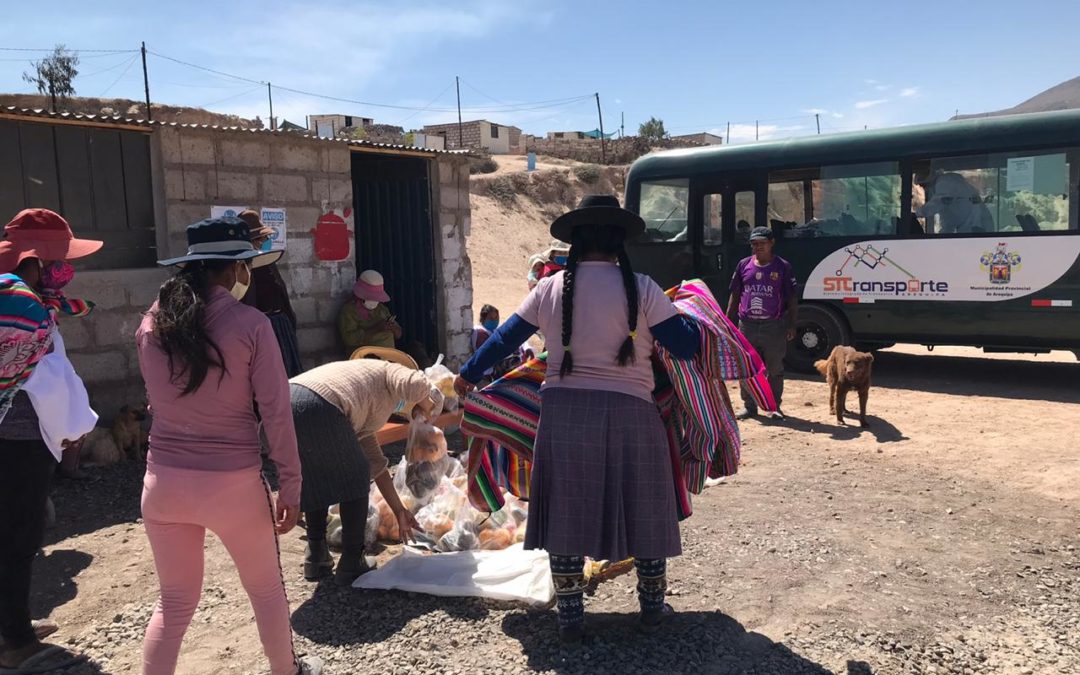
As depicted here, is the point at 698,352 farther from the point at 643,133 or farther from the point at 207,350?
the point at 643,133

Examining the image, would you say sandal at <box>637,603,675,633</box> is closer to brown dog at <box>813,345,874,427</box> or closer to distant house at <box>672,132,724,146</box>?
brown dog at <box>813,345,874,427</box>

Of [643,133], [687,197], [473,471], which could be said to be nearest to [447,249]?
[687,197]

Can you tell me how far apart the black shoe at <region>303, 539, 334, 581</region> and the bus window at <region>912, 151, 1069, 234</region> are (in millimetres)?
7778

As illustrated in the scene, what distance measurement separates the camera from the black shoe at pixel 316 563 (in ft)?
13.5

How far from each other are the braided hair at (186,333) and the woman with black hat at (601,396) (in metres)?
1.06

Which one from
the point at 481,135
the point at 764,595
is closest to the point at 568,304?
the point at 764,595

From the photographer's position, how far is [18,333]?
3.06 m

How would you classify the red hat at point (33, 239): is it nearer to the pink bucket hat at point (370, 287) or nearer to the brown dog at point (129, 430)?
the brown dog at point (129, 430)

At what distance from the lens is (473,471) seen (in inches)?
144

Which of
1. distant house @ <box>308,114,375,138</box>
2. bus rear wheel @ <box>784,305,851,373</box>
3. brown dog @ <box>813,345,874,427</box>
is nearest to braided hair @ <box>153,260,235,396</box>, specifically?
brown dog @ <box>813,345,874,427</box>

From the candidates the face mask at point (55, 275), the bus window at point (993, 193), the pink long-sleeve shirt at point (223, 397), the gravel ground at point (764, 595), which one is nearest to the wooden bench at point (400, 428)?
the gravel ground at point (764, 595)

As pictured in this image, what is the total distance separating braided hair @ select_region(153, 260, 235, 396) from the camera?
2479mm

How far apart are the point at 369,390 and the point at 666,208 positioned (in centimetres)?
799

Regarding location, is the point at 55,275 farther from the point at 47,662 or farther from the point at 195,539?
the point at 47,662
